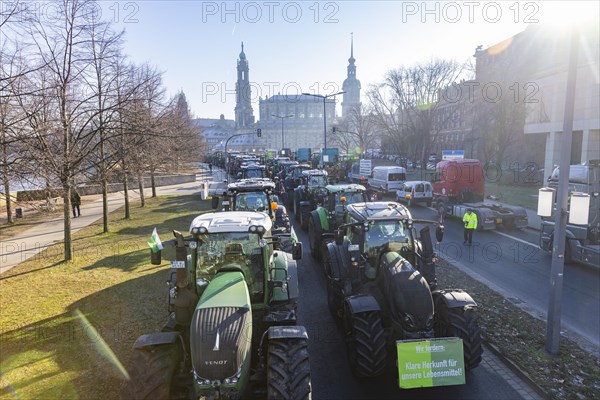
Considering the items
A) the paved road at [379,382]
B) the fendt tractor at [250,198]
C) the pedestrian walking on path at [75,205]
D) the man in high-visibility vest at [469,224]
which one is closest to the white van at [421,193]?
the man in high-visibility vest at [469,224]

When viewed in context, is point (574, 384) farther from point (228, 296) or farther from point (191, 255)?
point (191, 255)

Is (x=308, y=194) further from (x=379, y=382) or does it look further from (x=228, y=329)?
(x=228, y=329)

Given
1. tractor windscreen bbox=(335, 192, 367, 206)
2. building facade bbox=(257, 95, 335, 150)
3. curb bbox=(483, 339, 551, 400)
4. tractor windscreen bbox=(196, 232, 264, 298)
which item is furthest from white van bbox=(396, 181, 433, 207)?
building facade bbox=(257, 95, 335, 150)

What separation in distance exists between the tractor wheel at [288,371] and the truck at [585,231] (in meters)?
11.1

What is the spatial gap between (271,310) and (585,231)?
11.2 meters

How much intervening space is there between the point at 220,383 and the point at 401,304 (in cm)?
303

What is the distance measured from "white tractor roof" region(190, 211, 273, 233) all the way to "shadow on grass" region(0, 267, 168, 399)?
2820 mm

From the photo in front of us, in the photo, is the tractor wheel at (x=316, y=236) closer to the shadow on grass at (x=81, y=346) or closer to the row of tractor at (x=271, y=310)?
the row of tractor at (x=271, y=310)

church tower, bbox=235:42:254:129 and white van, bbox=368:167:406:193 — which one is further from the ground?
church tower, bbox=235:42:254:129

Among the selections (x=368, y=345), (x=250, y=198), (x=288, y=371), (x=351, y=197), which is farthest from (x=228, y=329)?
(x=351, y=197)

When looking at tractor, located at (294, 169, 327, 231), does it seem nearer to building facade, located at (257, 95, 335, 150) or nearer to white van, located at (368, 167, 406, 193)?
white van, located at (368, 167, 406, 193)

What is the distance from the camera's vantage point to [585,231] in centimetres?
1249

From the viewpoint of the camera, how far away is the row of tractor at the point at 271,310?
15.1ft

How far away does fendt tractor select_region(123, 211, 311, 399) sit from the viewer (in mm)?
4441
